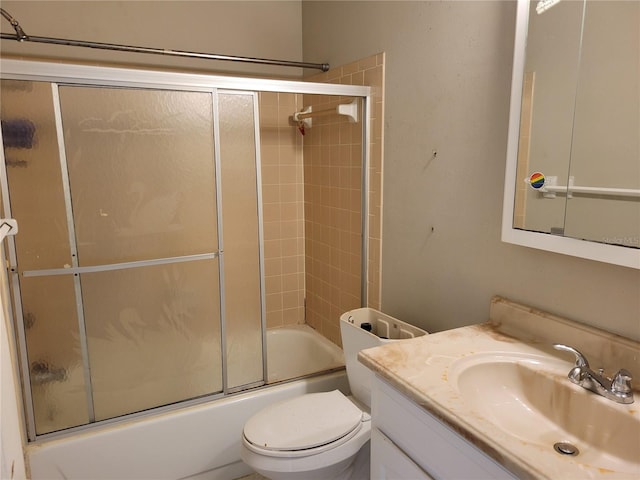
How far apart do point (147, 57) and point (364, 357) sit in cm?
205

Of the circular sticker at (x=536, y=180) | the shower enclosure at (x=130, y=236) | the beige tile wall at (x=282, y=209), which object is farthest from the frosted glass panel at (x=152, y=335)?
the circular sticker at (x=536, y=180)

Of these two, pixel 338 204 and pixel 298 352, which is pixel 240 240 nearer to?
pixel 338 204

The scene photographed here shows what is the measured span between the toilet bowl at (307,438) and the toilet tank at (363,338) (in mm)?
84

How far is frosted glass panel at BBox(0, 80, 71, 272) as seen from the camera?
61.0 inches

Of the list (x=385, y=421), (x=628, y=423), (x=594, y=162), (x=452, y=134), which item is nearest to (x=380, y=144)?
(x=452, y=134)

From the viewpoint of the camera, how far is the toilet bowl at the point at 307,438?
156cm

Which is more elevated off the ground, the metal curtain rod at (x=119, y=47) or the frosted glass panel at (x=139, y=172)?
the metal curtain rod at (x=119, y=47)

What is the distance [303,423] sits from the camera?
5.49ft

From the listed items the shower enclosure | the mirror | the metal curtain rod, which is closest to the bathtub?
the shower enclosure

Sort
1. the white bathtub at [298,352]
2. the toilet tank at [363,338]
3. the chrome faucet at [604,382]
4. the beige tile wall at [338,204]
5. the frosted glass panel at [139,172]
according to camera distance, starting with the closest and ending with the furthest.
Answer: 1. the chrome faucet at [604,382]
2. the frosted glass panel at [139,172]
3. the toilet tank at [363,338]
4. the beige tile wall at [338,204]
5. the white bathtub at [298,352]

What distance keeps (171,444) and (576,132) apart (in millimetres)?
1912

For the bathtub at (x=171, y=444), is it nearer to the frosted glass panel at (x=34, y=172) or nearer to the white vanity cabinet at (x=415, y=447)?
the frosted glass panel at (x=34, y=172)

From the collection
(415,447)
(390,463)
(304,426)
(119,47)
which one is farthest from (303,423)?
(119,47)

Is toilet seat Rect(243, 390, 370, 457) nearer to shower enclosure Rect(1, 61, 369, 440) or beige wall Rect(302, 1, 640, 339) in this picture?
shower enclosure Rect(1, 61, 369, 440)
